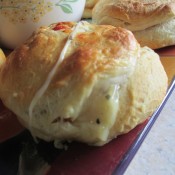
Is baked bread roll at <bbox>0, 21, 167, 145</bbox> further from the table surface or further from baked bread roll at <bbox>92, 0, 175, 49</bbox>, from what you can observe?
baked bread roll at <bbox>92, 0, 175, 49</bbox>

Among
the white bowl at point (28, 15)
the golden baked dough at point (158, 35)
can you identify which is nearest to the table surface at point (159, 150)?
the golden baked dough at point (158, 35)

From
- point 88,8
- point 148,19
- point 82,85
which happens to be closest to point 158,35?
point 148,19

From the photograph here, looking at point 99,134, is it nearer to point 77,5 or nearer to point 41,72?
point 41,72

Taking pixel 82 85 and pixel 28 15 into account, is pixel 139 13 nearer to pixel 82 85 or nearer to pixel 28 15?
pixel 28 15

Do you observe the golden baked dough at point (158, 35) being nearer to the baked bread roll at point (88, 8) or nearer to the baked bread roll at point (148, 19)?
the baked bread roll at point (148, 19)

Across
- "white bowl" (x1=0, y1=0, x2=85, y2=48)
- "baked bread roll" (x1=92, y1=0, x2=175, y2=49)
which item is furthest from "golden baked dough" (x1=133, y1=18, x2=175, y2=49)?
"white bowl" (x1=0, y1=0, x2=85, y2=48)

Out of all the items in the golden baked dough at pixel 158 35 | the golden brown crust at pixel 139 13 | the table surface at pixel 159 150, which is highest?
the golden brown crust at pixel 139 13
